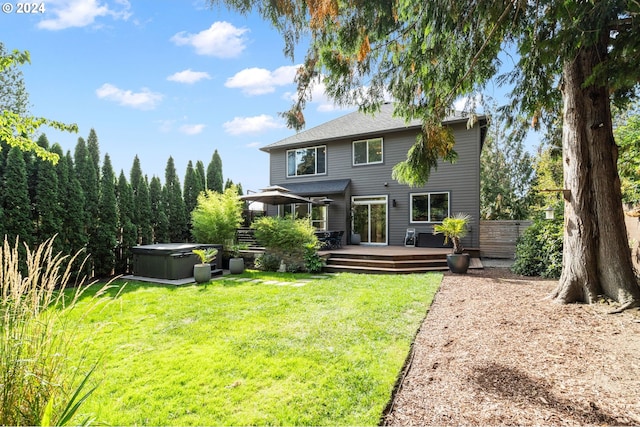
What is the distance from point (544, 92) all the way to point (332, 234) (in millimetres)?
7873

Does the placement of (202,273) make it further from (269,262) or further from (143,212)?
(143,212)

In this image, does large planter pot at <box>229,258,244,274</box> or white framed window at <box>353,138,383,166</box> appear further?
white framed window at <box>353,138,383,166</box>

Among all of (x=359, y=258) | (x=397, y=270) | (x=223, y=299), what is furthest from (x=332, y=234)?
(x=223, y=299)

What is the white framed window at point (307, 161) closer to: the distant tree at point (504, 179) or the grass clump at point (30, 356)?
the distant tree at point (504, 179)

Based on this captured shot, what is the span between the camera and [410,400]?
99.8 inches

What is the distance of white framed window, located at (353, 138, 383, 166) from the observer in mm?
13752

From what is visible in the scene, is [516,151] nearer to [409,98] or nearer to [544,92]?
[544,92]

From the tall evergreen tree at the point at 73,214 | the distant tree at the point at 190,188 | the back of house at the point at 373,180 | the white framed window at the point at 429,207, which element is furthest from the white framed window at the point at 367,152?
the tall evergreen tree at the point at 73,214

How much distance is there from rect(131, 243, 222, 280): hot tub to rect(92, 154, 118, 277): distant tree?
2.54 ft

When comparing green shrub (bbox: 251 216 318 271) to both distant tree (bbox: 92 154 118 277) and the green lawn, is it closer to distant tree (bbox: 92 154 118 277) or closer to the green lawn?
the green lawn

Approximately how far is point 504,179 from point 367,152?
12303 millimetres

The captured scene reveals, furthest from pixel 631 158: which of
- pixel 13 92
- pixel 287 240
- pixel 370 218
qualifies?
A: pixel 13 92

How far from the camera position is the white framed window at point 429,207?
12305 millimetres

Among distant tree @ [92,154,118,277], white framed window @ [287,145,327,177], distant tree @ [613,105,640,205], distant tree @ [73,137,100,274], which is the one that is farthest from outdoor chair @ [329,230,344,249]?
distant tree @ [613,105,640,205]
